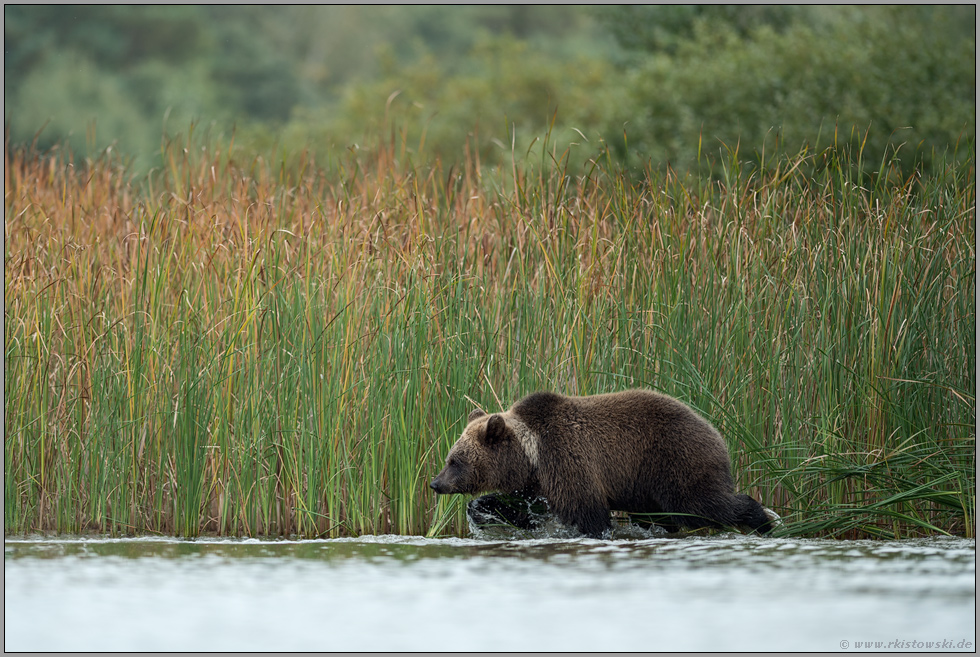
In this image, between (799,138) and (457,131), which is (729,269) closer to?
(799,138)

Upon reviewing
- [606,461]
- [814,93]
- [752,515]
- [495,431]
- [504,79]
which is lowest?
[752,515]

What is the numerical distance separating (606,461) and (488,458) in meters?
0.63

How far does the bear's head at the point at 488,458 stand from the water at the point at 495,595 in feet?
1.04

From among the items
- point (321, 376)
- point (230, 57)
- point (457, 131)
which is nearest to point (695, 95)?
point (457, 131)

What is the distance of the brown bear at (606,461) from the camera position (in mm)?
5535

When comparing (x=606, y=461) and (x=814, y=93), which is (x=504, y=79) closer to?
(x=814, y=93)

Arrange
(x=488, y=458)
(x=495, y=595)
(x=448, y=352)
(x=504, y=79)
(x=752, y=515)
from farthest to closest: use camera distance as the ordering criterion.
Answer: (x=504, y=79) → (x=448, y=352) → (x=488, y=458) → (x=752, y=515) → (x=495, y=595)

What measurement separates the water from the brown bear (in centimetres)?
19

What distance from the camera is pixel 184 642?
4.12m

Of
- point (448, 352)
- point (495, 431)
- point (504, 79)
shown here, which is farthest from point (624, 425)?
point (504, 79)

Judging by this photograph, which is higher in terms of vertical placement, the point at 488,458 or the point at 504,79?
the point at 504,79

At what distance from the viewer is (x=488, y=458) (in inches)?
225

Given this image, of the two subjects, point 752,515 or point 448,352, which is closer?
point 752,515

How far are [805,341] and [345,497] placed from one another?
9.35 feet
